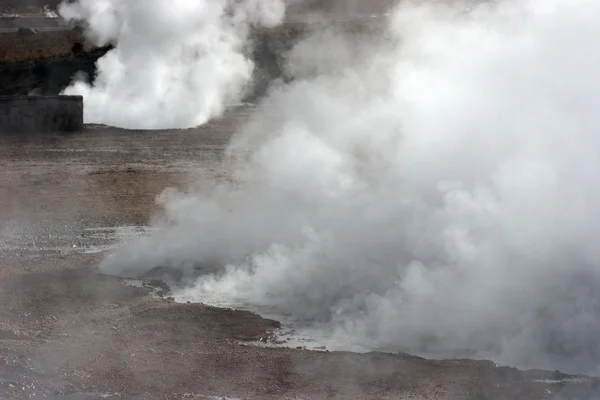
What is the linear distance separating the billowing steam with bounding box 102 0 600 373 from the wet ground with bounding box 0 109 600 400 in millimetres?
322

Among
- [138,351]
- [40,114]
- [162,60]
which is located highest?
[162,60]

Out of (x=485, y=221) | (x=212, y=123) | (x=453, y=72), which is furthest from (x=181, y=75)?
(x=485, y=221)

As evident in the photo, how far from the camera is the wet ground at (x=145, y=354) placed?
187 inches

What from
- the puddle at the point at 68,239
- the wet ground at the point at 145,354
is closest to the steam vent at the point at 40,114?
the wet ground at the point at 145,354

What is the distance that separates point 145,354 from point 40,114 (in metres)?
11.1

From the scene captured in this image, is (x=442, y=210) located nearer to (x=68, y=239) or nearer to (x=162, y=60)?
(x=68, y=239)

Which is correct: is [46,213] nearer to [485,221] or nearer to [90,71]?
[485,221]

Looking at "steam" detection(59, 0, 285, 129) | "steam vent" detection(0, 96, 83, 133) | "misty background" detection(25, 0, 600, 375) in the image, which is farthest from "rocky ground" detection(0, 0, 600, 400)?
"steam" detection(59, 0, 285, 129)

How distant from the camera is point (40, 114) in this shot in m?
15.2

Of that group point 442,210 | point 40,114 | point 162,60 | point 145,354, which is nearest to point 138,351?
point 145,354

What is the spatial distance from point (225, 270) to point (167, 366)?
1926 mm

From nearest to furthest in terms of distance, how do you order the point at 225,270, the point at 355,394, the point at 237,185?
the point at 355,394, the point at 225,270, the point at 237,185

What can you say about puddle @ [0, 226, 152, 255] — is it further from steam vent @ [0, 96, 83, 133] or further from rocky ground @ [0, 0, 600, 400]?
steam vent @ [0, 96, 83, 133]

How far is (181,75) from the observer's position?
1748 cm
